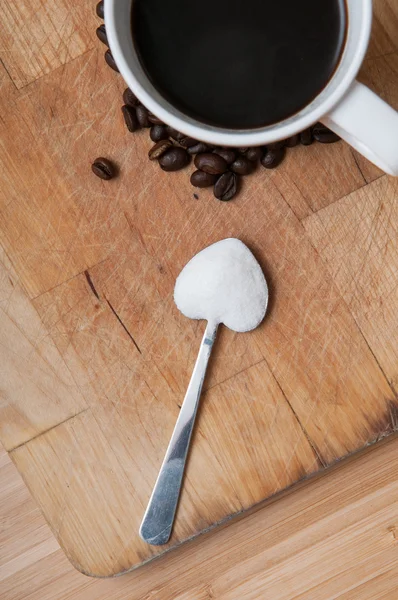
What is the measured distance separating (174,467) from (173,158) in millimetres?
470

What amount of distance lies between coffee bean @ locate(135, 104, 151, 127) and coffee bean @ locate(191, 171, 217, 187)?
104 millimetres

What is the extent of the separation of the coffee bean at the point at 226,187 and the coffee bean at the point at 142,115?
14 centimetres

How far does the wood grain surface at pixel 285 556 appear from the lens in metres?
1.11

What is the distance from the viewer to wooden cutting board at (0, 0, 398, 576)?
966mm

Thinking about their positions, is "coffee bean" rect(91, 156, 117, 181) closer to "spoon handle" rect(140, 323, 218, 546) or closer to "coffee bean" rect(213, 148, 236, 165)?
"coffee bean" rect(213, 148, 236, 165)

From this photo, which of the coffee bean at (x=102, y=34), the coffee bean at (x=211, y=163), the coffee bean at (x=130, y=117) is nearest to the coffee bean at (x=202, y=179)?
the coffee bean at (x=211, y=163)

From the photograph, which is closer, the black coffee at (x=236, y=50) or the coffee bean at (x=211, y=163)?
the black coffee at (x=236, y=50)

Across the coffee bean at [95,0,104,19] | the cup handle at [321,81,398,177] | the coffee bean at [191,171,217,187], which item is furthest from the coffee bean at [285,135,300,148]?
the coffee bean at [95,0,104,19]

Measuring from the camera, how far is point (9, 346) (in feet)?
3.23

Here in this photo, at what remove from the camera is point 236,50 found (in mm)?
Answer: 790

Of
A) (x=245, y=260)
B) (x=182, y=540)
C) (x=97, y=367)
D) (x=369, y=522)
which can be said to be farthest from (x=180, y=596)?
(x=245, y=260)

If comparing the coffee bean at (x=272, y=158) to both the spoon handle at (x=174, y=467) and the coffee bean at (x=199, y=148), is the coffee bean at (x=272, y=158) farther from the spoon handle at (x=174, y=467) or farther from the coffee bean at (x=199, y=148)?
the spoon handle at (x=174, y=467)

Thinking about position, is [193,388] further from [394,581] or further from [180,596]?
[394,581]

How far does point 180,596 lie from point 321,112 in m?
0.87
